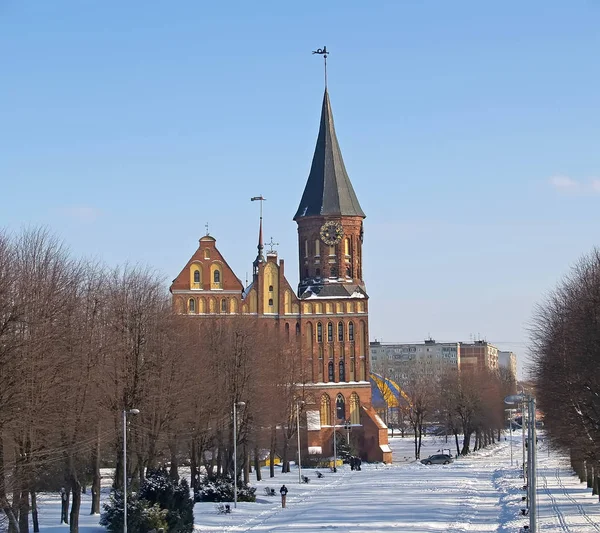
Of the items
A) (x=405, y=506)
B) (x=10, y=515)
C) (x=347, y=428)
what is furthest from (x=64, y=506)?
(x=347, y=428)

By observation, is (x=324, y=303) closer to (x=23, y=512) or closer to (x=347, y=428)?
(x=347, y=428)

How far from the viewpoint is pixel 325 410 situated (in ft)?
377

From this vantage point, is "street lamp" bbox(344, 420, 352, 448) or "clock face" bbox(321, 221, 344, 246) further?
"clock face" bbox(321, 221, 344, 246)

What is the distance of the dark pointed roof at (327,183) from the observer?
119875mm

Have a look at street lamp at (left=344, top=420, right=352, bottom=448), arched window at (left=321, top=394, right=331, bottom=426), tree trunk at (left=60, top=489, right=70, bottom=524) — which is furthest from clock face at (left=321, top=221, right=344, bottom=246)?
tree trunk at (left=60, top=489, right=70, bottom=524)

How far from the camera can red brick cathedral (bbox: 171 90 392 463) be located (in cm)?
10938

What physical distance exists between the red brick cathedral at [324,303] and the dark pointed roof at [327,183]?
0.41ft

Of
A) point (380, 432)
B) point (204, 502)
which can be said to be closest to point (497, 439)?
point (380, 432)

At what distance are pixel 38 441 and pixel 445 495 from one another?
31.2 metres

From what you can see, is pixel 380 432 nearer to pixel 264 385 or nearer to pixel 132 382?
pixel 264 385

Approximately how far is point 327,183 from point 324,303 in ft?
44.9

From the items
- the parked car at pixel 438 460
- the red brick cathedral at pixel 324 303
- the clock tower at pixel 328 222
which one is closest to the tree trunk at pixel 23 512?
the red brick cathedral at pixel 324 303

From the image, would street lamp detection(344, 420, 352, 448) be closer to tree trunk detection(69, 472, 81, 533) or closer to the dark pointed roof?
the dark pointed roof

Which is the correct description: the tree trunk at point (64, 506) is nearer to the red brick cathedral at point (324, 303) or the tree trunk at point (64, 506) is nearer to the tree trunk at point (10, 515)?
the tree trunk at point (10, 515)
